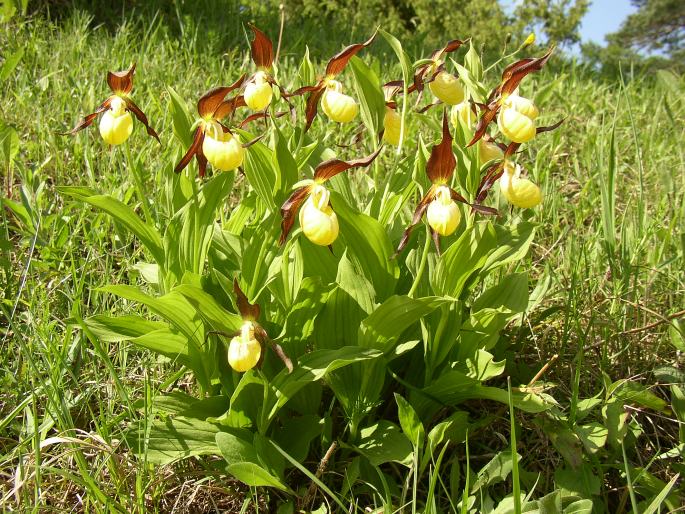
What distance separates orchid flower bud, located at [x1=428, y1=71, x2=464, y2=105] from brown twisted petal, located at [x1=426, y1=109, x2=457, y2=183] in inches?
10.5

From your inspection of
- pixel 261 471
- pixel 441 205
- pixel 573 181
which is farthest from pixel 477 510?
pixel 573 181

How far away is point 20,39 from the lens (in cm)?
323

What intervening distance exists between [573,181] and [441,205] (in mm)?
1681

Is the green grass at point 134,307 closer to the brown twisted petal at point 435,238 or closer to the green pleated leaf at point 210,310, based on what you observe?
the green pleated leaf at point 210,310

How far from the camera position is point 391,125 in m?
1.52

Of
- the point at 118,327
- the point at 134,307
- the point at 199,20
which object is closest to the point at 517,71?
the point at 118,327

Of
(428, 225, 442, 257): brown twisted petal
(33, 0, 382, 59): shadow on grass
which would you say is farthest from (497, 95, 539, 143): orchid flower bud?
(33, 0, 382, 59): shadow on grass

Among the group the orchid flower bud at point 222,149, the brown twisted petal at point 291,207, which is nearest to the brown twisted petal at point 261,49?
the orchid flower bud at point 222,149

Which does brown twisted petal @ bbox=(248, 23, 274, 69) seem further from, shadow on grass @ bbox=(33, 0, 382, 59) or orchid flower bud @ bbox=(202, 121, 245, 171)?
shadow on grass @ bbox=(33, 0, 382, 59)

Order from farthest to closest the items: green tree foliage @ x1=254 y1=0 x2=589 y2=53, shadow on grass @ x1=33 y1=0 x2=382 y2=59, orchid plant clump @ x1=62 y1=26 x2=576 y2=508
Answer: green tree foliage @ x1=254 y1=0 x2=589 y2=53, shadow on grass @ x1=33 y1=0 x2=382 y2=59, orchid plant clump @ x1=62 y1=26 x2=576 y2=508

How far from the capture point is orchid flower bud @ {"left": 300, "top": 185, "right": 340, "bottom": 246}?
114cm

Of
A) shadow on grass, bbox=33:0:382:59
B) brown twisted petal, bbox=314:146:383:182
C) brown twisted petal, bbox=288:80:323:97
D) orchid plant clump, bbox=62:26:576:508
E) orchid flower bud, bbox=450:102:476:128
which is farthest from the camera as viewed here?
shadow on grass, bbox=33:0:382:59

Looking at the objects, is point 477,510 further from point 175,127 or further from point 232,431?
point 175,127

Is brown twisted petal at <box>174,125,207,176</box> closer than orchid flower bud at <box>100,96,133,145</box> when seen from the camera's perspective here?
Yes
